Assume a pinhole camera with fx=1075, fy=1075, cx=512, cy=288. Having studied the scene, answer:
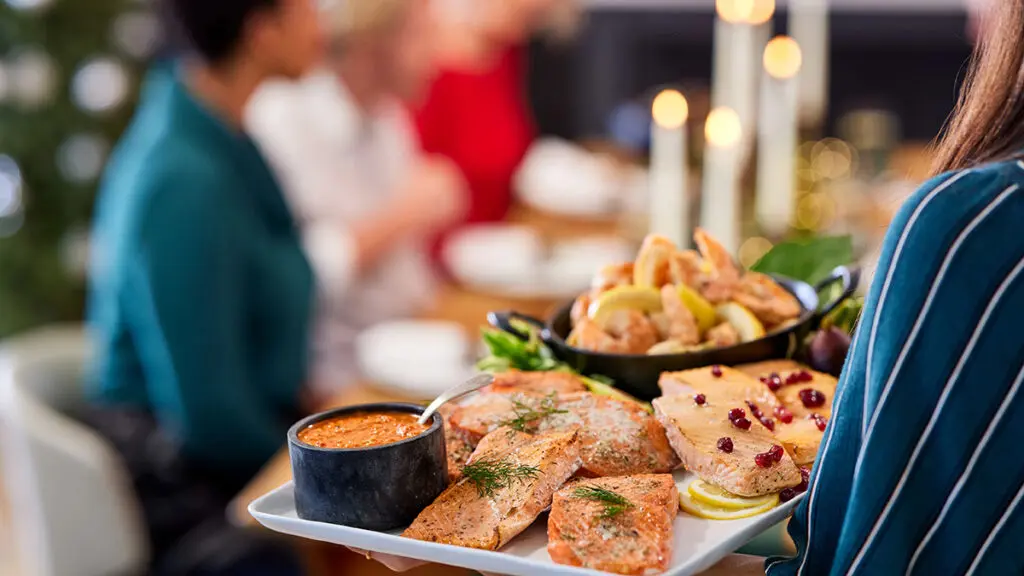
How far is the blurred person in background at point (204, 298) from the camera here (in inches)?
109

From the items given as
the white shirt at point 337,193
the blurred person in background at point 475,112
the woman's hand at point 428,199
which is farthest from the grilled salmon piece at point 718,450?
the blurred person in background at point 475,112

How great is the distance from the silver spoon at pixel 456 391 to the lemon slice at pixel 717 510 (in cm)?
26

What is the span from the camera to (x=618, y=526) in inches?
40.8

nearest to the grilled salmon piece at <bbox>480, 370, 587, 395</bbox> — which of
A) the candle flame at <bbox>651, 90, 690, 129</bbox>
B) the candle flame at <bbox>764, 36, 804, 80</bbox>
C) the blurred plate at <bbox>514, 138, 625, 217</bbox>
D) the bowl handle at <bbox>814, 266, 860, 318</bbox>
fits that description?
the bowl handle at <bbox>814, 266, 860, 318</bbox>

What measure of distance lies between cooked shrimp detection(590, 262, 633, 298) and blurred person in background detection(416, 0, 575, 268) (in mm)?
3418

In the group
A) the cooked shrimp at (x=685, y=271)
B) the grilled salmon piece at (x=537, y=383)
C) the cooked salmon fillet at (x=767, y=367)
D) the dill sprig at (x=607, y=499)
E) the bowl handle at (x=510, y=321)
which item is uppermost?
the cooked shrimp at (x=685, y=271)

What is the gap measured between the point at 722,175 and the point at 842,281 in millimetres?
797

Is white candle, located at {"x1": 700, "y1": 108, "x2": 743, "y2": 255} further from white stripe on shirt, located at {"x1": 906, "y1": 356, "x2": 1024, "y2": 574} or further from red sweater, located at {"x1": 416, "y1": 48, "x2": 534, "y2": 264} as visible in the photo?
red sweater, located at {"x1": 416, "y1": 48, "x2": 534, "y2": 264}

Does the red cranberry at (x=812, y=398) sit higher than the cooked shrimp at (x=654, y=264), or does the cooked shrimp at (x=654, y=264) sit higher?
the cooked shrimp at (x=654, y=264)

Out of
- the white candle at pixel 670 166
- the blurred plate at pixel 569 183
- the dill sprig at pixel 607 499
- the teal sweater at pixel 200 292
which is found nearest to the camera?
the dill sprig at pixel 607 499

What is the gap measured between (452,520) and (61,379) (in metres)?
2.33

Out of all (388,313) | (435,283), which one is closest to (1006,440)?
(388,313)

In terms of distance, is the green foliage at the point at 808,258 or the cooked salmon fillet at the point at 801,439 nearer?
the cooked salmon fillet at the point at 801,439

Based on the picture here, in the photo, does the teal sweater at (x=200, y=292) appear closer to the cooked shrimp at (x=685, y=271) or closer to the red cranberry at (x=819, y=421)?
the cooked shrimp at (x=685, y=271)
